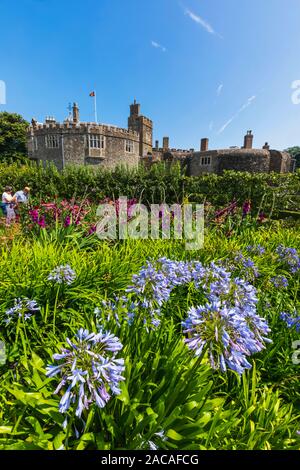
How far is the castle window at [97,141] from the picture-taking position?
30.8m

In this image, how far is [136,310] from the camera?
6.37 feet

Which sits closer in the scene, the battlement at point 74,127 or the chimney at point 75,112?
the battlement at point 74,127

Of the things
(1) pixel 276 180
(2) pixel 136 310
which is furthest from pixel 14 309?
(1) pixel 276 180

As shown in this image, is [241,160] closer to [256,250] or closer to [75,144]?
[75,144]

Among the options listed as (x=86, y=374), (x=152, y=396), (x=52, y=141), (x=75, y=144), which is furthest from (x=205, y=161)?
(x=86, y=374)

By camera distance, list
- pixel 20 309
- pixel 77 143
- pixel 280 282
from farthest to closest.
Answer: pixel 77 143, pixel 280 282, pixel 20 309

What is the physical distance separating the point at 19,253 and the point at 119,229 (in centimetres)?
202

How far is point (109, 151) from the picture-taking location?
32.3 meters

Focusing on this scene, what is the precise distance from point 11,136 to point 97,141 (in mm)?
22661

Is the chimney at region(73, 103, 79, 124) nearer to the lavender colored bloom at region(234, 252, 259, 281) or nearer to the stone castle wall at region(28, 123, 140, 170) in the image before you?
the stone castle wall at region(28, 123, 140, 170)

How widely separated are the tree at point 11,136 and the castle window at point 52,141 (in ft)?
45.8

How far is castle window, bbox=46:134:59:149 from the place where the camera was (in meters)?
31.0

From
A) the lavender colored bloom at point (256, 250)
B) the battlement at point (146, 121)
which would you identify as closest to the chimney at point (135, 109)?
the battlement at point (146, 121)

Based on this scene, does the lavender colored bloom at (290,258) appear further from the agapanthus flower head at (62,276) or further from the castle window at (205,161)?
the castle window at (205,161)
